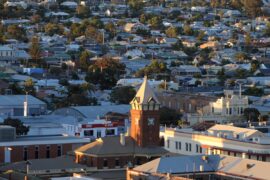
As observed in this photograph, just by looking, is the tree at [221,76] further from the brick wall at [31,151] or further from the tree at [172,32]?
the brick wall at [31,151]

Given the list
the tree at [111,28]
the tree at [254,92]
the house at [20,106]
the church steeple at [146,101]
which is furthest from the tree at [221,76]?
the church steeple at [146,101]

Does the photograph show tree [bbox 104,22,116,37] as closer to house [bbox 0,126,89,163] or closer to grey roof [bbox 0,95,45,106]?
grey roof [bbox 0,95,45,106]

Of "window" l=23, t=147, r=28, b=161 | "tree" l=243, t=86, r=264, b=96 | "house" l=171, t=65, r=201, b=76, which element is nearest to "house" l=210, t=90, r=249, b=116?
"tree" l=243, t=86, r=264, b=96

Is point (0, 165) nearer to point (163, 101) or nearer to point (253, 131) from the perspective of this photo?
point (253, 131)

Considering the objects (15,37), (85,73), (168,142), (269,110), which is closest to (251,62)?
(85,73)

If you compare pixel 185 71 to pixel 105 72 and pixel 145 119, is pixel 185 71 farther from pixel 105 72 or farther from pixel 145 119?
pixel 145 119
